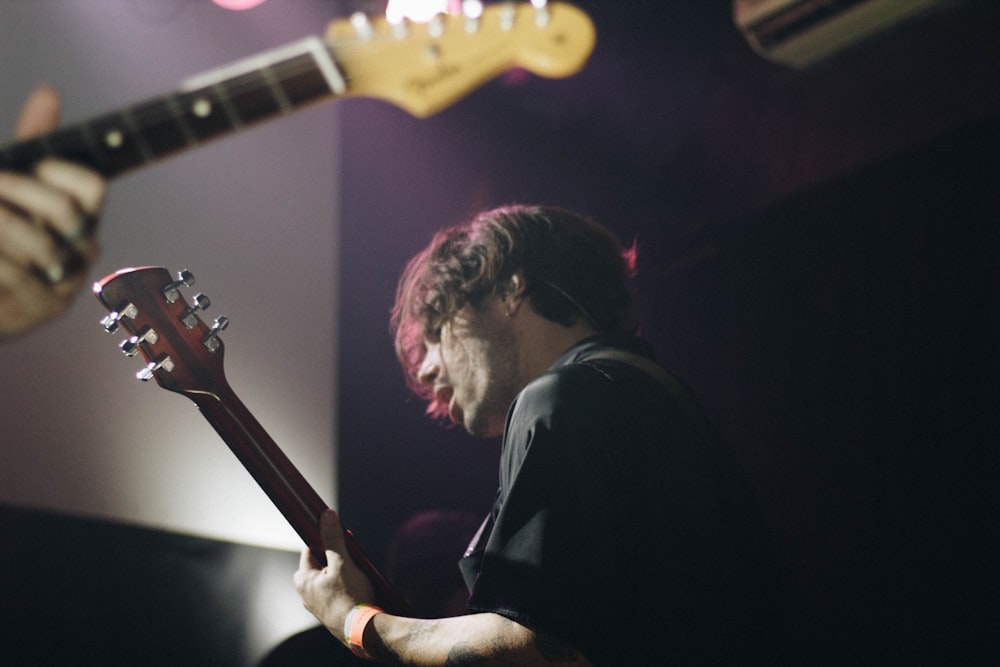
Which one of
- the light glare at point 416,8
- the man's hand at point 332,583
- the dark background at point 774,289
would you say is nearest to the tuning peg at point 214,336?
the man's hand at point 332,583

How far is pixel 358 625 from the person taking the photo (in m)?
1.22

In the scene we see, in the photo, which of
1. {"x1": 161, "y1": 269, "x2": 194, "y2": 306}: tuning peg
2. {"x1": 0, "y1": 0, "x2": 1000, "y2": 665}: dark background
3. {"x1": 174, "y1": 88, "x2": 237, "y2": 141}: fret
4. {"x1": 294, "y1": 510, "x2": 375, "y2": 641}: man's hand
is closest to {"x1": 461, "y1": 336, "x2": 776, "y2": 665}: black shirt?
{"x1": 0, "y1": 0, "x2": 1000, "y2": 665}: dark background

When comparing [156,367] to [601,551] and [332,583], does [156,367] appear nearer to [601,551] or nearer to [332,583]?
[332,583]

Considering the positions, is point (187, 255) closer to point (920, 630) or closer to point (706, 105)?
point (706, 105)

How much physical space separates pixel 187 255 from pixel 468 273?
1091 millimetres

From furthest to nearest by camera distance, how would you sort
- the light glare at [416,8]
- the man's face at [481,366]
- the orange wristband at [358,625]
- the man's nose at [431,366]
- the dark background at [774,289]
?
the light glare at [416,8], the dark background at [774,289], the man's nose at [431,366], the man's face at [481,366], the orange wristband at [358,625]

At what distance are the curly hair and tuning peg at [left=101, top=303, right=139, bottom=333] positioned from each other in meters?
0.64

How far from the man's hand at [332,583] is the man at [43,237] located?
63 cm

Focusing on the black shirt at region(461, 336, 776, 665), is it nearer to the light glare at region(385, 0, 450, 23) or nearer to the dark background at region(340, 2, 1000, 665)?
the dark background at region(340, 2, 1000, 665)

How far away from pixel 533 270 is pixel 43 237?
3.06 feet

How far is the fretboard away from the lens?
3.19ft

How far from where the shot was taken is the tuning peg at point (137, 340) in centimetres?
136

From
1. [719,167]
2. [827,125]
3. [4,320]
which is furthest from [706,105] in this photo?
[4,320]

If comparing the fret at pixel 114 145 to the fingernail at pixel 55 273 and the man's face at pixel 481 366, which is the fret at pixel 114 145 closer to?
the fingernail at pixel 55 273
